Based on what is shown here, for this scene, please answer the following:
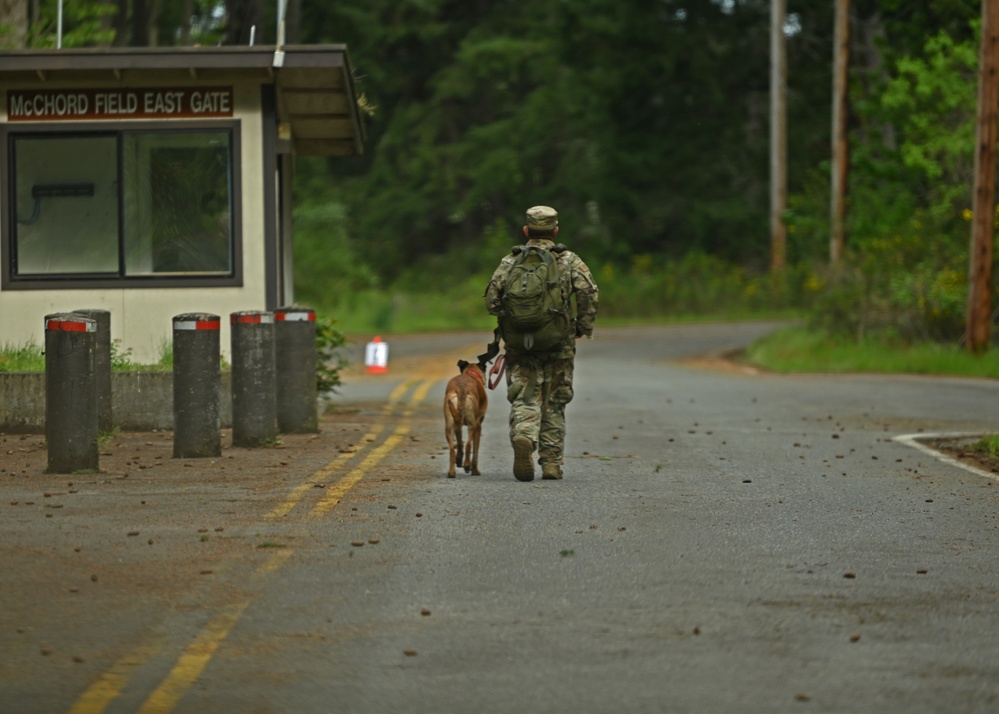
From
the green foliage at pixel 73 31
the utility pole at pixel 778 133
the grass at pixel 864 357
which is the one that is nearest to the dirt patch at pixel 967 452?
the grass at pixel 864 357

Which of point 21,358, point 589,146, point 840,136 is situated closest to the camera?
point 21,358

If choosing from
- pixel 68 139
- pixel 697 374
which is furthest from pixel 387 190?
pixel 68 139

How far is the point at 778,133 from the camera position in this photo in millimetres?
45844

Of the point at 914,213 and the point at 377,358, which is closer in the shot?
the point at 377,358

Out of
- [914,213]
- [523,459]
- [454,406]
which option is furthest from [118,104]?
[914,213]

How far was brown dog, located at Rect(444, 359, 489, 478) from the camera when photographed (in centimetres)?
1150

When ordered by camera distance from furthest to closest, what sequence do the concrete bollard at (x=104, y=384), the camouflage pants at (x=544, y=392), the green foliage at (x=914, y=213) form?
the green foliage at (x=914, y=213) < the concrete bollard at (x=104, y=384) < the camouflage pants at (x=544, y=392)

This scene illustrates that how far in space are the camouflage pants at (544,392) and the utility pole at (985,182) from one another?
52.7 feet

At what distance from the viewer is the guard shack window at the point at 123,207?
16812mm

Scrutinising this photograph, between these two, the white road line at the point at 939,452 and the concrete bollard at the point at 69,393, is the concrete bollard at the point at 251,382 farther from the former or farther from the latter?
the white road line at the point at 939,452

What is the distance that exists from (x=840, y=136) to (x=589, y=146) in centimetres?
1946

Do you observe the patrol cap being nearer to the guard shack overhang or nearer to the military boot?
the military boot

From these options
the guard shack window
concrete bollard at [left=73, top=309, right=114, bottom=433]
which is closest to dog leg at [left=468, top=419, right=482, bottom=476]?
concrete bollard at [left=73, top=309, right=114, bottom=433]

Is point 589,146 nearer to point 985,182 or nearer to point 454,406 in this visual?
point 985,182
